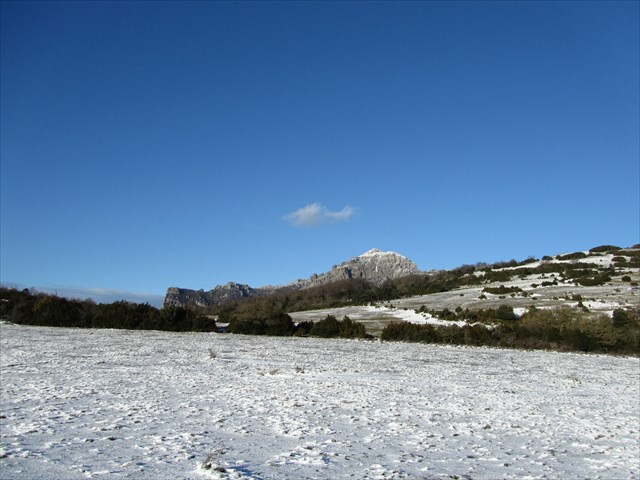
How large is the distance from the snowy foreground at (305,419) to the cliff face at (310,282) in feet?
203

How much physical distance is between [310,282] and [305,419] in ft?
464

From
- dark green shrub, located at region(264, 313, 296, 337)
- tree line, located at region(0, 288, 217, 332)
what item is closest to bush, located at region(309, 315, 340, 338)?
dark green shrub, located at region(264, 313, 296, 337)

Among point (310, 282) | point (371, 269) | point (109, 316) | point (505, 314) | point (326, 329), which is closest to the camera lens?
point (505, 314)

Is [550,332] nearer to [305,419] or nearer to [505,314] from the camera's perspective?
[505,314]

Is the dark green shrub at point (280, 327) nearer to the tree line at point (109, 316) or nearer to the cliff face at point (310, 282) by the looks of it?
the tree line at point (109, 316)

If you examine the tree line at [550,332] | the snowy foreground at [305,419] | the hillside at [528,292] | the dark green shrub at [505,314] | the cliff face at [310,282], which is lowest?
the snowy foreground at [305,419]

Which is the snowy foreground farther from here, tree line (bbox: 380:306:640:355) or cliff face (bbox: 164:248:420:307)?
cliff face (bbox: 164:248:420:307)

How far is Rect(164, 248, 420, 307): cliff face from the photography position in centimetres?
11561

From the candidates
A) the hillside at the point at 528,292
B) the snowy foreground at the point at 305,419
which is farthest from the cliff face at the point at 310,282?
the snowy foreground at the point at 305,419

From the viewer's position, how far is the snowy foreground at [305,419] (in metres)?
8.60

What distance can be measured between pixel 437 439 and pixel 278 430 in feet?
10.6

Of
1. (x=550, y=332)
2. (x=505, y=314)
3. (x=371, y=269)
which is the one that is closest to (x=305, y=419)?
(x=550, y=332)

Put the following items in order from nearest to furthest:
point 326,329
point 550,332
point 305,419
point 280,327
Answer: point 305,419 < point 550,332 < point 326,329 < point 280,327

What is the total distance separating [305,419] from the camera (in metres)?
12.1
